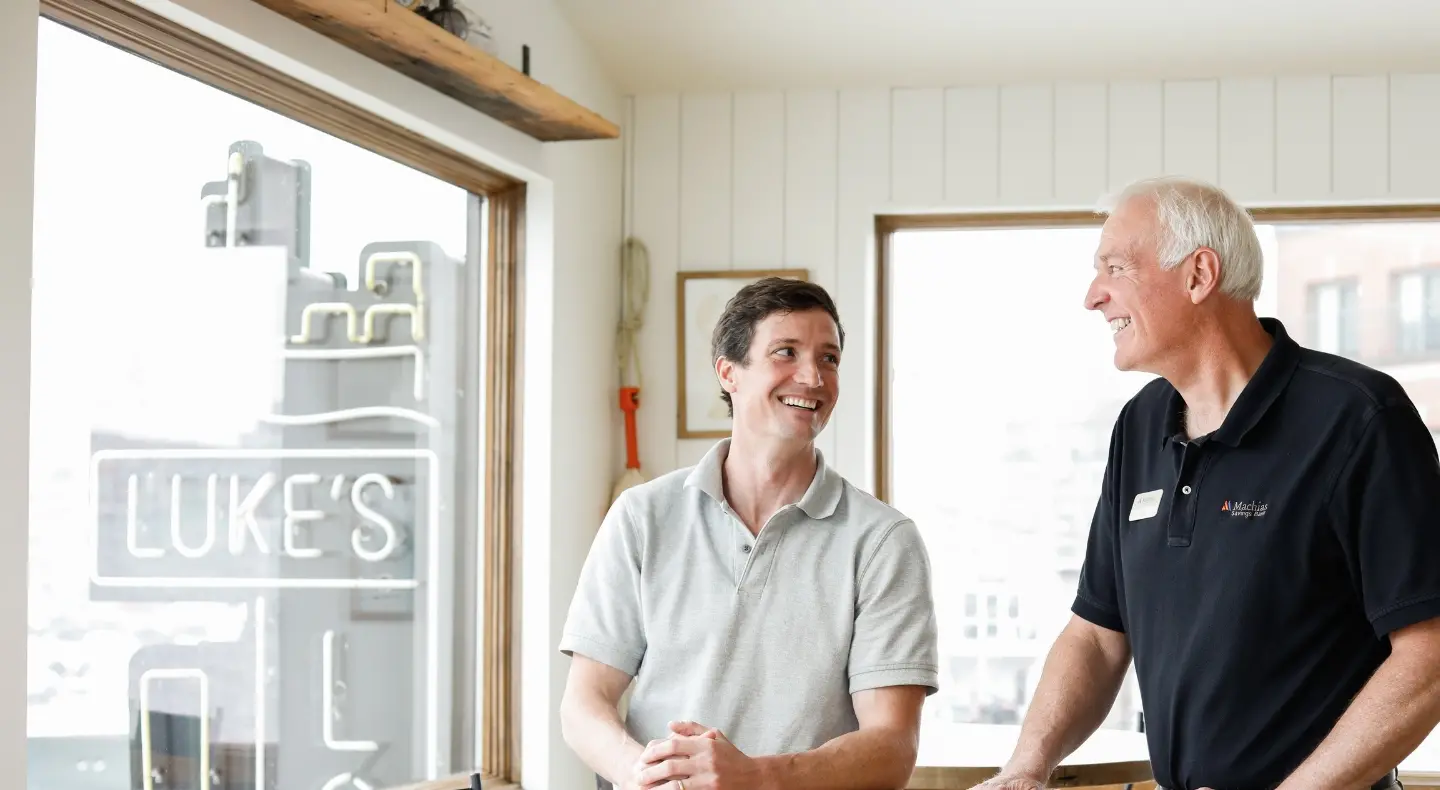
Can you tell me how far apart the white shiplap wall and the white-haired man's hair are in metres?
2.43

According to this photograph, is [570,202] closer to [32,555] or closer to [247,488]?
[247,488]

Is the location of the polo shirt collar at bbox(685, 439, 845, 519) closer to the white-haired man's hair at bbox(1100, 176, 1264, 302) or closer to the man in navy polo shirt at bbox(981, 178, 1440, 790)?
→ the man in navy polo shirt at bbox(981, 178, 1440, 790)

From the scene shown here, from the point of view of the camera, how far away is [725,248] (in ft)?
14.4

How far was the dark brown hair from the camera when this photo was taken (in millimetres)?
2098

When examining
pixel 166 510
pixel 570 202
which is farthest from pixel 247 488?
pixel 570 202

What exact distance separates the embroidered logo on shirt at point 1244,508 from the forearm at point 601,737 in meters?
0.82

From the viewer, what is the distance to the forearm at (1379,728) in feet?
5.21

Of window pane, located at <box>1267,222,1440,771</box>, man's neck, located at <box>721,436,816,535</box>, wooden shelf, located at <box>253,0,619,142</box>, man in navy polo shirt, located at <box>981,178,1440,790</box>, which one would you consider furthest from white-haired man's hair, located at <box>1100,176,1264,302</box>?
window pane, located at <box>1267,222,1440,771</box>

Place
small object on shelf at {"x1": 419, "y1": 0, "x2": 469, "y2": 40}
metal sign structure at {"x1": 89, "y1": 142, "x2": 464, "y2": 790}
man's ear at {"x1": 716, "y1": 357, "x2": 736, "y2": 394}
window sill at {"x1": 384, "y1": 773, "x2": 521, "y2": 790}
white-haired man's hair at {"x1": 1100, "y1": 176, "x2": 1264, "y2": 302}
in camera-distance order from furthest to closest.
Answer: window sill at {"x1": 384, "y1": 773, "x2": 521, "y2": 790}, small object on shelf at {"x1": 419, "y1": 0, "x2": 469, "y2": 40}, metal sign structure at {"x1": 89, "y1": 142, "x2": 464, "y2": 790}, man's ear at {"x1": 716, "y1": 357, "x2": 736, "y2": 394}, white-haired man's hair at {"x1": 1100, "y1": 176, "x2": 1264, "y2": 302}

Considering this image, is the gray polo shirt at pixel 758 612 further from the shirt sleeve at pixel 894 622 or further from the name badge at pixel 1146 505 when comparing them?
the name badge at pixel 1146 505

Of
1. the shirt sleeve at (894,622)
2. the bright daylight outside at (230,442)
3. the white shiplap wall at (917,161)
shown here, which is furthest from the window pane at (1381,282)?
the shirt sleeve at (894,622)

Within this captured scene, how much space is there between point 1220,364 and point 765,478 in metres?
0.65

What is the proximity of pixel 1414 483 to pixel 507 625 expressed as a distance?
2.47 m

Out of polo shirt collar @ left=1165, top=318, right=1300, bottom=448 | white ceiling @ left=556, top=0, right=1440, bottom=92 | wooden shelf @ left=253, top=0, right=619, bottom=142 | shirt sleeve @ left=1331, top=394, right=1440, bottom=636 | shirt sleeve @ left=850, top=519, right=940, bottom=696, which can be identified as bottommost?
shirt sleeve @ left=850, top=519, right=940, bottom=696
